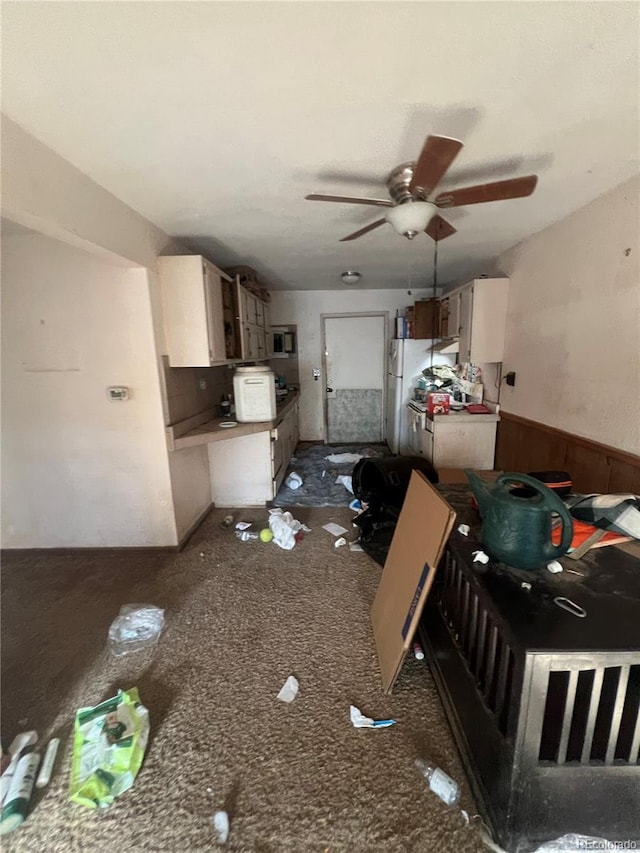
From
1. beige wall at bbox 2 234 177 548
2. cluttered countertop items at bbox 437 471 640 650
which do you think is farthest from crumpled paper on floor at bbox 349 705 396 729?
beige wall at bbox 2 234 177 548

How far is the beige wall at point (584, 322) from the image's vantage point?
175 cm

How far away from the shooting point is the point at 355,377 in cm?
497

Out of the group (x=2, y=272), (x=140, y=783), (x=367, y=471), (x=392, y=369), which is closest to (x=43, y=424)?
(x=2, y=272)

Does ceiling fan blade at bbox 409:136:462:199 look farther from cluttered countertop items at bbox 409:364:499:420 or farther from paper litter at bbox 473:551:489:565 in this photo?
cluttered countertop items at bbox 409:364:499:420

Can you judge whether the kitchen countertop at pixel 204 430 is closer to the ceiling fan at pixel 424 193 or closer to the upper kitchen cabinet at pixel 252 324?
the upper kitchen cabinet at pixel 252 324

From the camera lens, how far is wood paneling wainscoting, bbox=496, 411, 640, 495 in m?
1.78

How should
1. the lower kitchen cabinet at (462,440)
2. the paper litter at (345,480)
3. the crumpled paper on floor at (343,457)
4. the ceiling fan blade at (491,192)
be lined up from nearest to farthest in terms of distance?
the ceiling fan blade at (491,192) → the lower kitchen cabinet at (462,440) → the paper litter at (345,480) → the crumpled paper on floor at (343,457)

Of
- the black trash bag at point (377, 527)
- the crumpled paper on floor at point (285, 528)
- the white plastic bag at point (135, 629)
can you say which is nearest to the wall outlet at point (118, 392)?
the white plastic bag at point (135, 629)

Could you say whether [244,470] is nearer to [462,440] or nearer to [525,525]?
[462,440]

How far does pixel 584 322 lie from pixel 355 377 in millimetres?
3132

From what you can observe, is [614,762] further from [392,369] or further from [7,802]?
[392,369]

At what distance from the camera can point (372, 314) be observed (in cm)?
473

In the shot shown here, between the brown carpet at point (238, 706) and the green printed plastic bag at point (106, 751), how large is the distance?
47 millimetres

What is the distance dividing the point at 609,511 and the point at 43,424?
3308 mm
